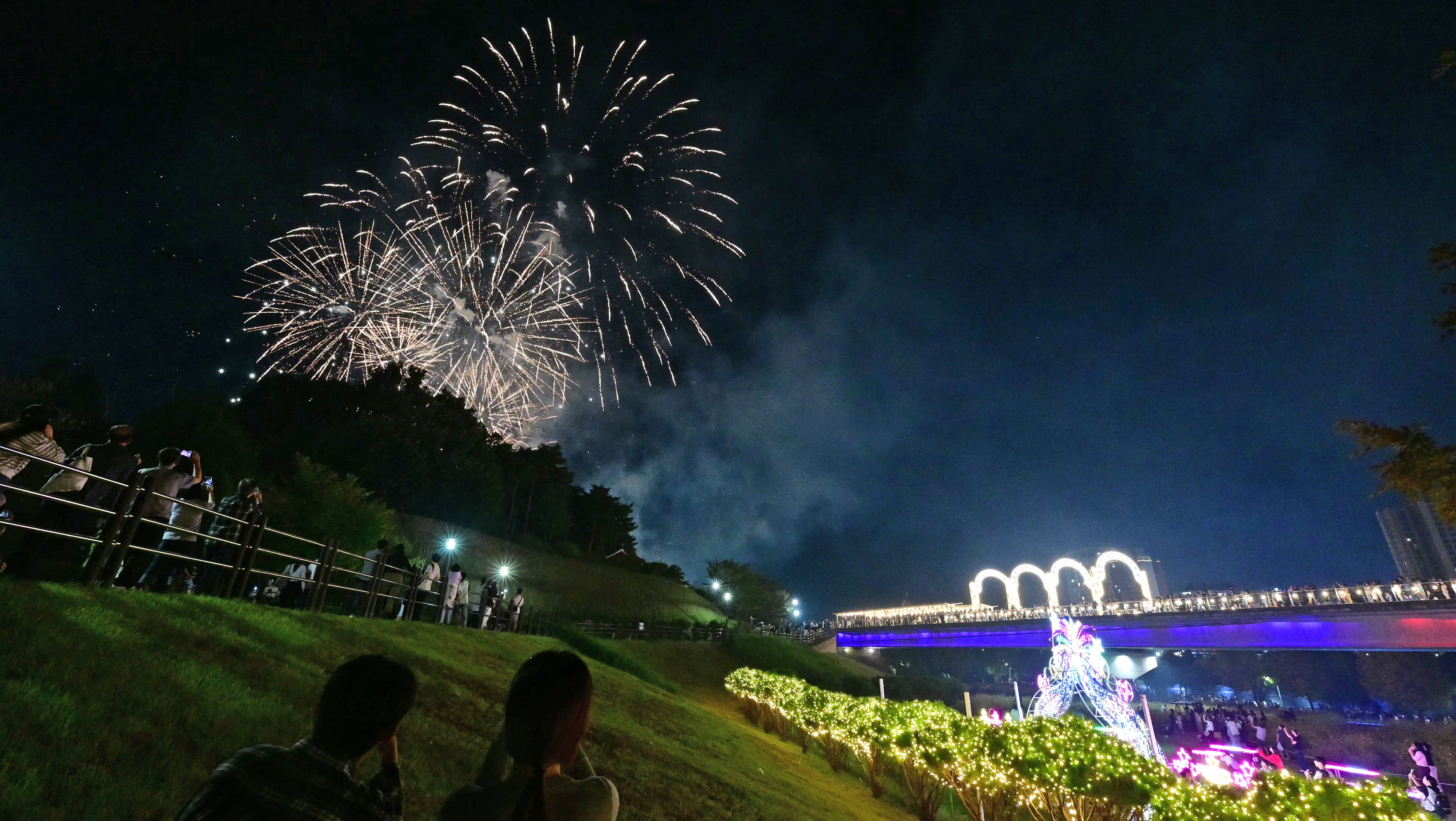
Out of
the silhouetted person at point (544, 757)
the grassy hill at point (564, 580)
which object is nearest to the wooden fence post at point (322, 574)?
the silhouetted person at point (544, 757)

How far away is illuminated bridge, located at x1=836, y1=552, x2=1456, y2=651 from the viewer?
33.9 metres

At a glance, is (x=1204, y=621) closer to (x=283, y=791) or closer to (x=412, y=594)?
(x=412, y=594)

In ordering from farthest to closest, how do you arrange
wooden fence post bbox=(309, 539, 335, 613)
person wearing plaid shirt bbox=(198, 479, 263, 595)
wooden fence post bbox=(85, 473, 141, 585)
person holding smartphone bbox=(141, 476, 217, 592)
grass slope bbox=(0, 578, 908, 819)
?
wooden fence post bbox=(309, 539, 335, 613), person wearing plaid shirt bbox=(198, 479, 263, 595), person holding smartphone bbox=(141, 476, 217, 592), wooden fence post bbox=(85, 473, 141, 585), grass slope bbox=(0, 578, 908, 819)

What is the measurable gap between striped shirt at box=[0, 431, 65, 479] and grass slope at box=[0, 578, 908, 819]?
166cm

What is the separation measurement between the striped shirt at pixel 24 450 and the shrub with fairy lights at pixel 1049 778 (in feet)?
42.5

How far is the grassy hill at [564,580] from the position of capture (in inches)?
1762

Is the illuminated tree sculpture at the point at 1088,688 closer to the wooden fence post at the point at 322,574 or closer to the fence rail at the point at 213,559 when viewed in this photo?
the fence rail at the point at 213,559

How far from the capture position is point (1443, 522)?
10766mm

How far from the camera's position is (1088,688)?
18984mm

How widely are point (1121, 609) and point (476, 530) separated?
5374cm

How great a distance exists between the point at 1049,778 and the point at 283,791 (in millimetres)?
9946

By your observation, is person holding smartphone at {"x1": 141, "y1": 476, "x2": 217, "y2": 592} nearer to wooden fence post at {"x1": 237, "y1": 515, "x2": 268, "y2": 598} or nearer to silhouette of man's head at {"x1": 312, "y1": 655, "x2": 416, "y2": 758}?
wooden fence post at {"x1": 237, "y1": 515, "x2": 268, "y2": 598}

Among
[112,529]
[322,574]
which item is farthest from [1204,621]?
[112,529]

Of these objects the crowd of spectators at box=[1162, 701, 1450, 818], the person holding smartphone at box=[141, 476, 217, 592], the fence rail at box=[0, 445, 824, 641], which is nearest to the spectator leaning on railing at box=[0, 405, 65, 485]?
the fence rail at box=[0, 445, 824, 641]
